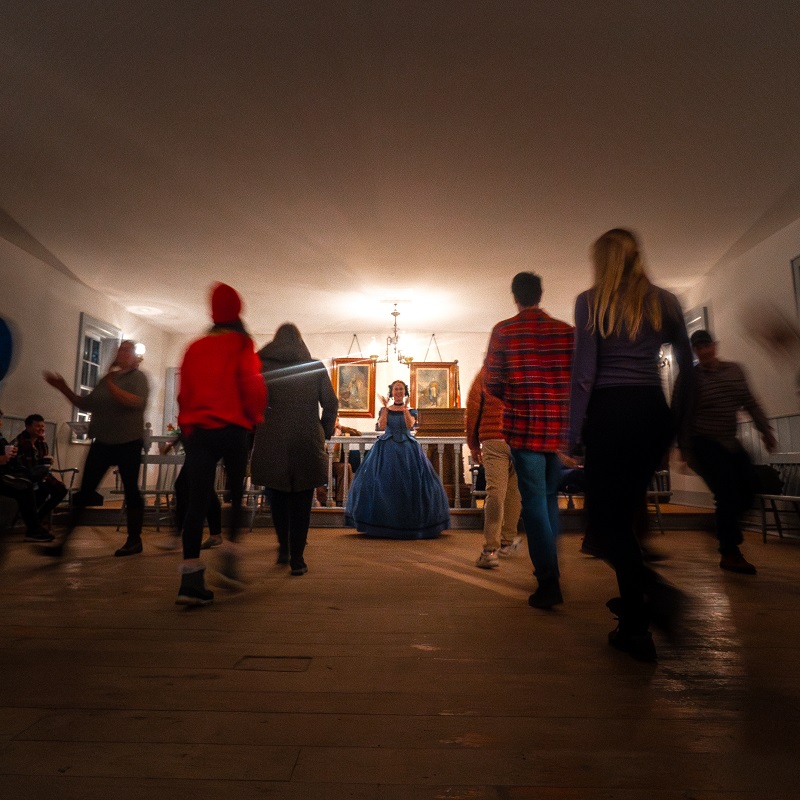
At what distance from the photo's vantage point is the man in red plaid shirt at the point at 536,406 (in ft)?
7.68

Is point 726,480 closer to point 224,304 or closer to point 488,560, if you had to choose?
point 488,560

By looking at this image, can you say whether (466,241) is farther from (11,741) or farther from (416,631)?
(11,741)

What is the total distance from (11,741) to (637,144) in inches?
202

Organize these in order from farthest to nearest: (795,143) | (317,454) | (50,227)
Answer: (50,227) < (795,143) < (317,454)

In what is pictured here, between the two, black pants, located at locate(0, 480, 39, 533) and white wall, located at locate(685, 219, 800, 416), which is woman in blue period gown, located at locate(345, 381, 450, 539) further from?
white wall, located at locate(685, 219, 800, 416)

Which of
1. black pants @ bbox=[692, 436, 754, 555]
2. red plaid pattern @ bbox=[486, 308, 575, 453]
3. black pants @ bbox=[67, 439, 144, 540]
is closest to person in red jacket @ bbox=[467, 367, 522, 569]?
red plaid pattern @ bbox=[486, 308, 575, 453]

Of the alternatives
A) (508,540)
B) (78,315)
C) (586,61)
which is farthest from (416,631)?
(78,315)

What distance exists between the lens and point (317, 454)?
3.14 m

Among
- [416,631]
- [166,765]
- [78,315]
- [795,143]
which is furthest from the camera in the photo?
[78,315]

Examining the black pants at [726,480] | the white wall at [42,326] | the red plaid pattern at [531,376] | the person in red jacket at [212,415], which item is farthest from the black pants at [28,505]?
the black pants at [726,480]

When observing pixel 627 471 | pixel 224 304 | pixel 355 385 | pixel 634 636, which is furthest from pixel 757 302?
pixel 355 385

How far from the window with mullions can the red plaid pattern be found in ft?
21.6

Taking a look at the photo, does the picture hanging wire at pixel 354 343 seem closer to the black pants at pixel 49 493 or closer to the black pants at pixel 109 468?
the black pants at pixel 49 493

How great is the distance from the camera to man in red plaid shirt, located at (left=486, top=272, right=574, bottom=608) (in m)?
2.34
